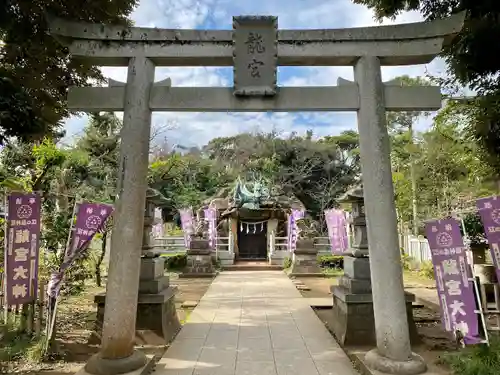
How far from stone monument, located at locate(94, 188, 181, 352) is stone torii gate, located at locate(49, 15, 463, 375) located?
1565 millimetres

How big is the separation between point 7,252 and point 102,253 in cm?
694

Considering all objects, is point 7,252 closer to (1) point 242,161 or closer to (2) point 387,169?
(2) point 387,169

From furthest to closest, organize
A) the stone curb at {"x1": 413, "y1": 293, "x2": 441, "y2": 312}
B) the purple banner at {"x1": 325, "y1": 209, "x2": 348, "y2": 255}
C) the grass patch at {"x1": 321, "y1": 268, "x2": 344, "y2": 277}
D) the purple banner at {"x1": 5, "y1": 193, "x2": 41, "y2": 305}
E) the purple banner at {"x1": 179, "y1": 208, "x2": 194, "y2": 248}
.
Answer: the purple banner at {"x1": 179, "y1": 208, "x2": 194, "y2": 248}
the purple banner at {"x1": 325, "y1": 209, "x2": 348, "y2": 255}
the grass patch at {"x1": 321, "y1": 268, "x2": 344, "y2": 277}
the stone curb at {"x1": 413, "y1": 293, "x2": 441, "y2": 312}
the purple banner at {"x1": 5, "y1": 193, "x2": 41, "y2": 305}

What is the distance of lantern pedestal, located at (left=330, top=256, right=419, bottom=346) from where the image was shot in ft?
20.1

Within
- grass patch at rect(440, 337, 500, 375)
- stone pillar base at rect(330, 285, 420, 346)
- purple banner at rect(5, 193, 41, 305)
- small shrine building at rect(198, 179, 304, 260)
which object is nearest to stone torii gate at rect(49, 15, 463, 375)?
grass patch at rect(440, 337, 500, 375)

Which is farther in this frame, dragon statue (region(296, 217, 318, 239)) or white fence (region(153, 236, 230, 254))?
white fence (region(153, 236, 230, 254))

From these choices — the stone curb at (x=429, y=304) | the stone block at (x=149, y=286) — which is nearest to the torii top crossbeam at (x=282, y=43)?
the stone block at (x=149, y=286)

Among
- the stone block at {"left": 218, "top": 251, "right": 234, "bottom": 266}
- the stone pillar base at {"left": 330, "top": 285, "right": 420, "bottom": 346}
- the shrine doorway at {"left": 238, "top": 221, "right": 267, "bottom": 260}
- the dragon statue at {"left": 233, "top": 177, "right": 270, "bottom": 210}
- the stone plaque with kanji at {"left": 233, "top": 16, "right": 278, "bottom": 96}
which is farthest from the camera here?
the shrine doorway at {"left": 238, "top": 221, "right": 267, "bottom": 260}

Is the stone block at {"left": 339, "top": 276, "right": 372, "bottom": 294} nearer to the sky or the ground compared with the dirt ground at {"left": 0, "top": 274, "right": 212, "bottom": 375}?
nearer to the sky

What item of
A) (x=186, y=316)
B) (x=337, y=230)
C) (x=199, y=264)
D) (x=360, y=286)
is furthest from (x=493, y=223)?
(x=199, y=264)

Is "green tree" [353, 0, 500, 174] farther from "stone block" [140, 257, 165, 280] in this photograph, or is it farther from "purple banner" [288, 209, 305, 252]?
"purple banner" [288, 209, 305, 252]

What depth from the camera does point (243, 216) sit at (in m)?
22.5

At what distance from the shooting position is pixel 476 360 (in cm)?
453

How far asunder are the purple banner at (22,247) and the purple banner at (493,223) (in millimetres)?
6938
